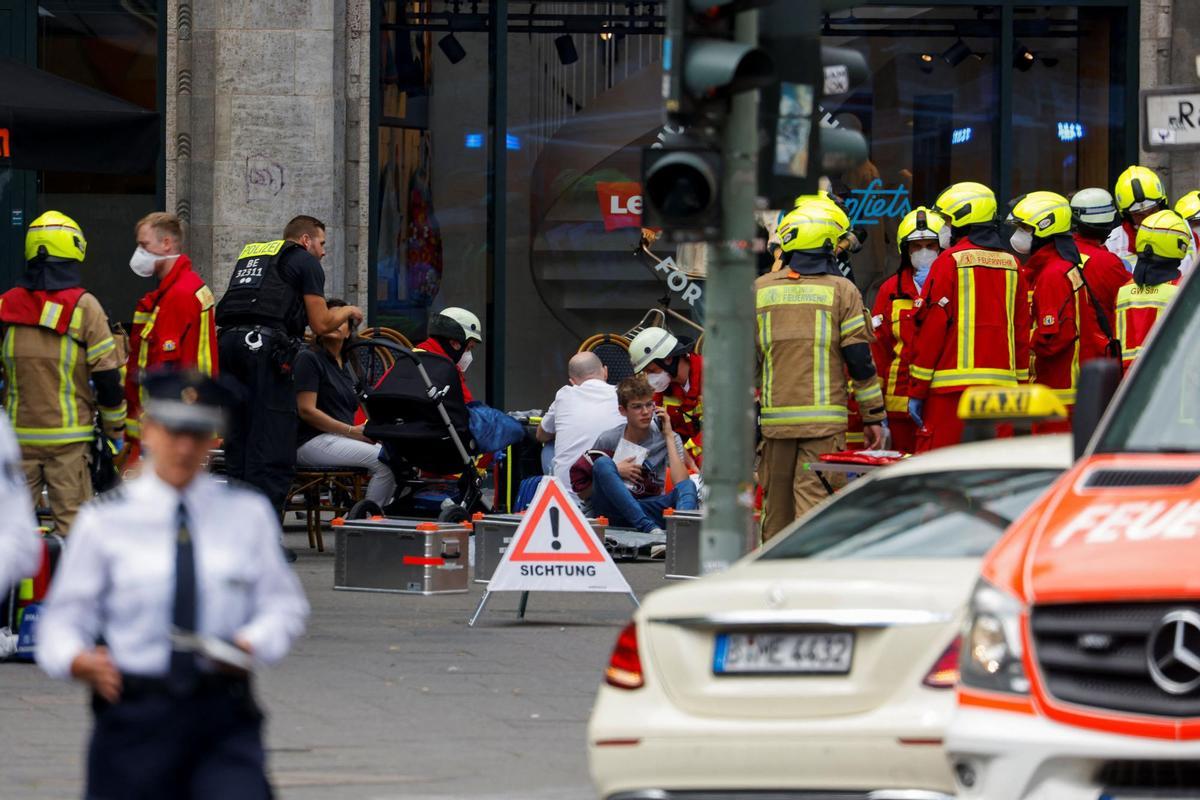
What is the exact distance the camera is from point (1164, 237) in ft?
44.2

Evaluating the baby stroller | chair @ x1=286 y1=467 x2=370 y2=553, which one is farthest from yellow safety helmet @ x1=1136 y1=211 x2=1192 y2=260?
chair @ x1=286 y1=467 x2=370 y2=553

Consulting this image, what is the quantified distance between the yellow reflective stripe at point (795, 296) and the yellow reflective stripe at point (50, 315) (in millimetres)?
3418

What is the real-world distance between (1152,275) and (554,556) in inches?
157

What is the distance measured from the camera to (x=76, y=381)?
11141mm

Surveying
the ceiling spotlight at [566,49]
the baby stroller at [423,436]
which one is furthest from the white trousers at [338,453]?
the ceiling spotlight at [566,49]

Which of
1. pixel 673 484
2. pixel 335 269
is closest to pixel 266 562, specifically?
pixel 673 484

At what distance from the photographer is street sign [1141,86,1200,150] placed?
941 centimetres

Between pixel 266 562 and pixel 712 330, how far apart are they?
2.76m

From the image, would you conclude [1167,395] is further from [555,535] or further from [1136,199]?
[1136,199]

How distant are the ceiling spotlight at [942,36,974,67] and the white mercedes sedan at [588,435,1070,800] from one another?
13.8 m

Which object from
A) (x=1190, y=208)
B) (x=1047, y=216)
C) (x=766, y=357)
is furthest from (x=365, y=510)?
(x=1190, y=208)

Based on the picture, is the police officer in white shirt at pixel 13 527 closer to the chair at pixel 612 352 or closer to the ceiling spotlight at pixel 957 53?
the chair at pixel 612 352

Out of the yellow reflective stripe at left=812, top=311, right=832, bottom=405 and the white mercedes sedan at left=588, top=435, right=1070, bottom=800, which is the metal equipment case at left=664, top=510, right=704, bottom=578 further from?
the white mercedes sedan at left=588, top=435, right=1070, bottom=800

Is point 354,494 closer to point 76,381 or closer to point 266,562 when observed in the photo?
point 76,381
